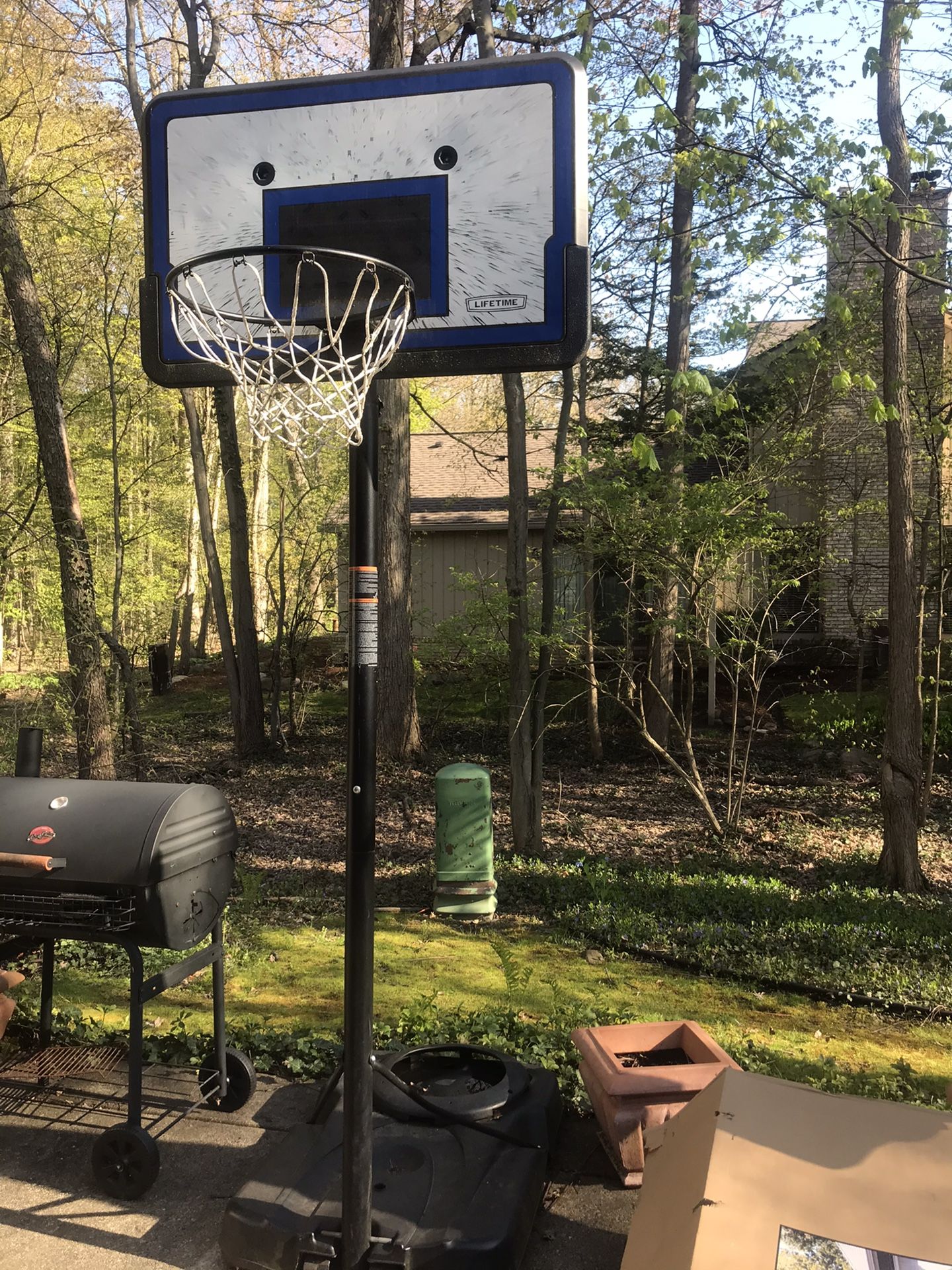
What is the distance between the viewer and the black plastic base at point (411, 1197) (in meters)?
2.68

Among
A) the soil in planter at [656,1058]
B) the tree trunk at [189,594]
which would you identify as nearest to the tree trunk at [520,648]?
the soil in planter at [656,1058]

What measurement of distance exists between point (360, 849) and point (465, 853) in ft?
16.7

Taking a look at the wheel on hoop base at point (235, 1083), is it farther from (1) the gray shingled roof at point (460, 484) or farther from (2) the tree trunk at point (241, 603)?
(1) the gray shingled roof at point (460, 484)

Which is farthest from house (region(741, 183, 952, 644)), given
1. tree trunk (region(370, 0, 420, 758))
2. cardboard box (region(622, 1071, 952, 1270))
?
cardboard box (region(622, 1071, 952, 1270))

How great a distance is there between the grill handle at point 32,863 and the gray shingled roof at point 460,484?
537 inches

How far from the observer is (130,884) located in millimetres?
3299

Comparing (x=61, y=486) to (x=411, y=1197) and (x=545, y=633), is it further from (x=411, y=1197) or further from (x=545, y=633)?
(x=411, y=1197)

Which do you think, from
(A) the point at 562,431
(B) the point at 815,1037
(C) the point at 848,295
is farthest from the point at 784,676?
(B) the point at 815,1037

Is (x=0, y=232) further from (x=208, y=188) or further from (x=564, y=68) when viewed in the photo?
(x=564, y=68)

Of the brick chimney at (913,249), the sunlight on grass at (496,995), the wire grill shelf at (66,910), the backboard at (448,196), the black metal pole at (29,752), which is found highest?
the brick chimney at (913,249)

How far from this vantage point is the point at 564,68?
3178mm

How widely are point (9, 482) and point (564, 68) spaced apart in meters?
16.0

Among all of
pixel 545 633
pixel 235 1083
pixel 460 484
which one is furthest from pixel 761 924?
pixel 460 484

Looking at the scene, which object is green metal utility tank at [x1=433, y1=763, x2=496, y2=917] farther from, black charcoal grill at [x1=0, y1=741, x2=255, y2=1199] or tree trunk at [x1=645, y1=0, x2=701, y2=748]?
black charcoal grill at [x1=0, y1=741, x2=255, y2=1199]
